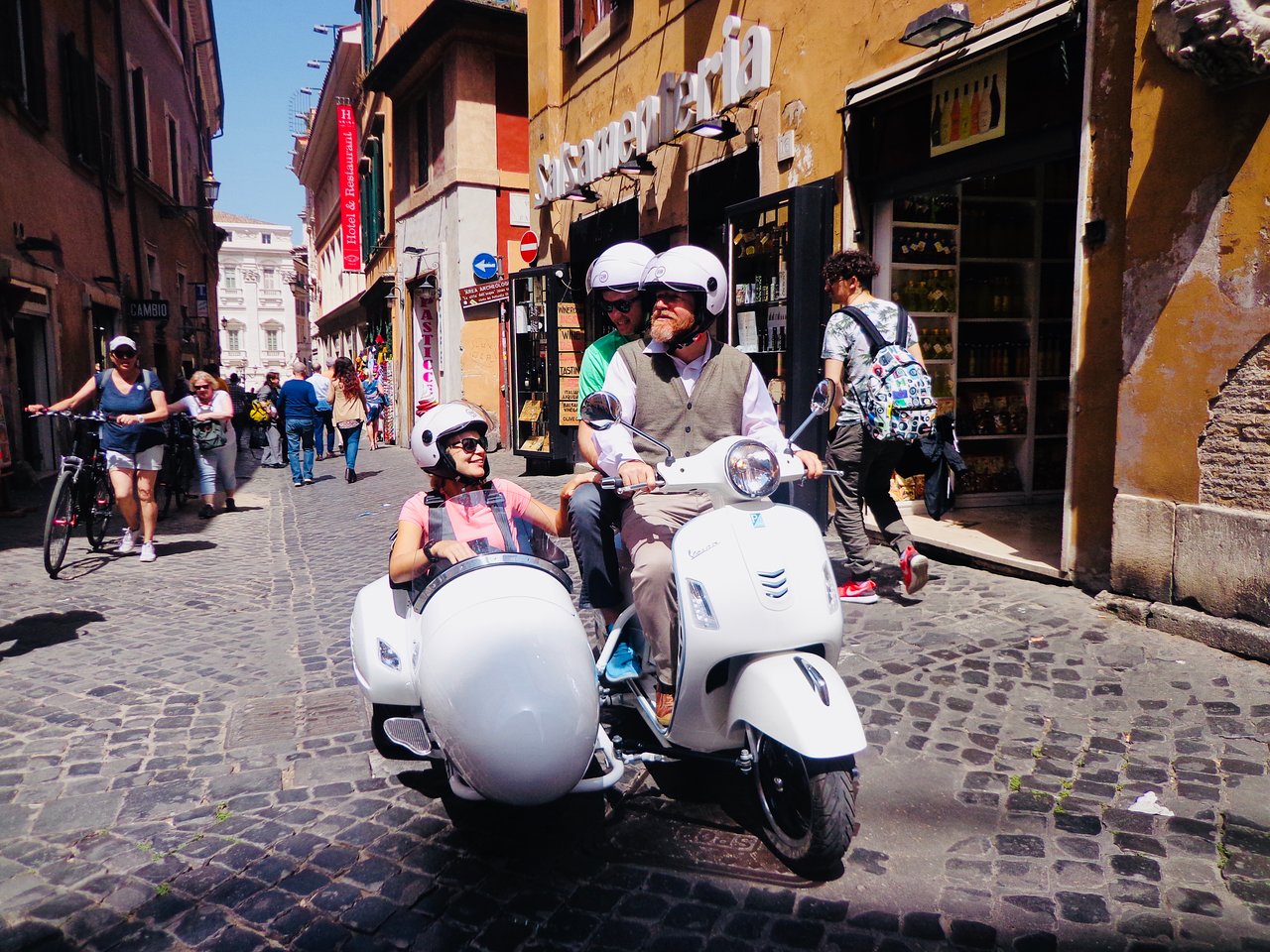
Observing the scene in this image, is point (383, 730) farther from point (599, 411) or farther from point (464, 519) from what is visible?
point (599, 411)

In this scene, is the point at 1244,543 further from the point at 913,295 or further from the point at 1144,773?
the point at 913,295

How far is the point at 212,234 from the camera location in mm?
30500

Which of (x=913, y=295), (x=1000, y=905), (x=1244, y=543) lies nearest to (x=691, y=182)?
(x=913, y=295)

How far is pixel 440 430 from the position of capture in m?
3.07

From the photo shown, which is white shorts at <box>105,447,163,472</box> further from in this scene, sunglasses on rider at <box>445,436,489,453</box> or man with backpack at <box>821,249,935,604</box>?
sunglasses on rider at <box>445,436,489,453</box>

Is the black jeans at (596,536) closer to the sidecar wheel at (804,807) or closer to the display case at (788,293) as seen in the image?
the sidecar wheel at (804,807)

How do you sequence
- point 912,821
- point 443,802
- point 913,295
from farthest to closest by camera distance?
point 913,295 → point 443,802 → point 912,821

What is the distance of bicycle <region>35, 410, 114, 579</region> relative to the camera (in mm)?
7027

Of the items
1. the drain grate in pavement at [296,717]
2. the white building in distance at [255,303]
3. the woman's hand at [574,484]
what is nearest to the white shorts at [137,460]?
the drain grate in pavement at [296,717]

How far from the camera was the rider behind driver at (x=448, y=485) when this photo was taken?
9.97 ft

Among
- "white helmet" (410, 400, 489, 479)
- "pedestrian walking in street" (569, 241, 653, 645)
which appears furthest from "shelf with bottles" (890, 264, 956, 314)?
"white helmet" (410, 400, 489, 479)

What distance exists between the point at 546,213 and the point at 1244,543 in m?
11.1

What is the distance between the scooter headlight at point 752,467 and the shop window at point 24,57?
12572 millimetres

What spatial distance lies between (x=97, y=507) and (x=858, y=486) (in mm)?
6234
